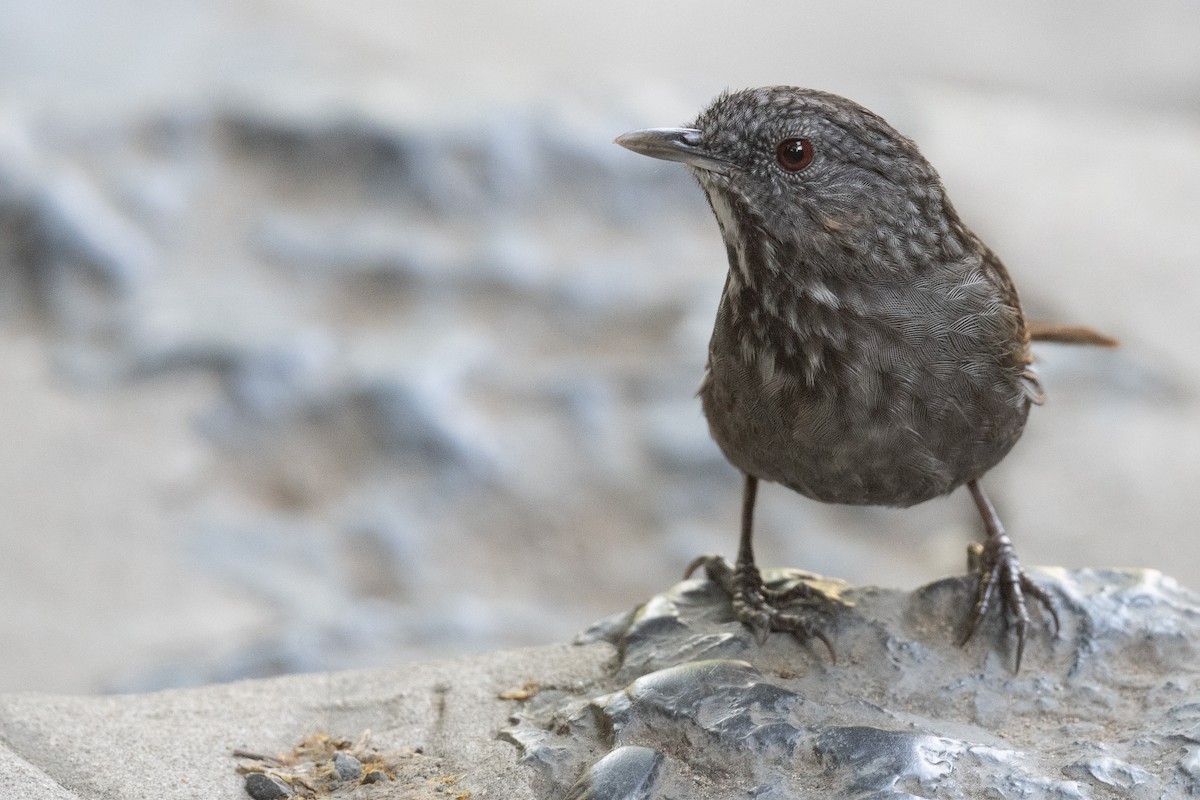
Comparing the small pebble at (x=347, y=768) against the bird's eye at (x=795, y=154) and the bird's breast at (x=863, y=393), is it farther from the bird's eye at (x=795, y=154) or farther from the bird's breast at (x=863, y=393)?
the bird's eye at (x=795, y=154)

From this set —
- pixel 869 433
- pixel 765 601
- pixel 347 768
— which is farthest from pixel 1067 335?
pixel 347 768

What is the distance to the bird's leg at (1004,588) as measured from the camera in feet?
11.1

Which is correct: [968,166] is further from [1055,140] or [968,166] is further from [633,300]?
[633,300]

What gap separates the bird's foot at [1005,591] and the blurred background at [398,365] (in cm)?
305

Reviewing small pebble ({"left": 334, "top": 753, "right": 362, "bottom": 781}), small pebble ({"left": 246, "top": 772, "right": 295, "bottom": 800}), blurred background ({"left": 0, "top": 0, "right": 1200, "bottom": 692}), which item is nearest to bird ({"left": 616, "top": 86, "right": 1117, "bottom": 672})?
small pebble ({"left": 334, "top": 753, "right": 362, "bottom": 781})

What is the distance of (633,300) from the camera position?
7.83 metres

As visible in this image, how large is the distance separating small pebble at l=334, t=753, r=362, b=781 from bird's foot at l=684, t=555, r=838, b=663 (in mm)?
1046

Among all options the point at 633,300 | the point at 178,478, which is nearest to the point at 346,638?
the point at 178,478

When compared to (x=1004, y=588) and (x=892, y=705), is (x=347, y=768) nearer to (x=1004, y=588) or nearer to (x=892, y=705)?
(x=892, y=705)

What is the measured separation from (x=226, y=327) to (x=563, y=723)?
4681 millimetres

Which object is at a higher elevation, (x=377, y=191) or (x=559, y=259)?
(x=377, y=191)

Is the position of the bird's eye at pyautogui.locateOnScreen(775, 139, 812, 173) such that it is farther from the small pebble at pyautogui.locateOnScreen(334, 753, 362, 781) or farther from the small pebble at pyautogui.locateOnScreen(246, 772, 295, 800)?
the small pebble at pyautogui.locateOnScreen(246, 772, 295, 800)

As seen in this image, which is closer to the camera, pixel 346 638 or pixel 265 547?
pixel 346 638

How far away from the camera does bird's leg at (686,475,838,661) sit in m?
3.36
